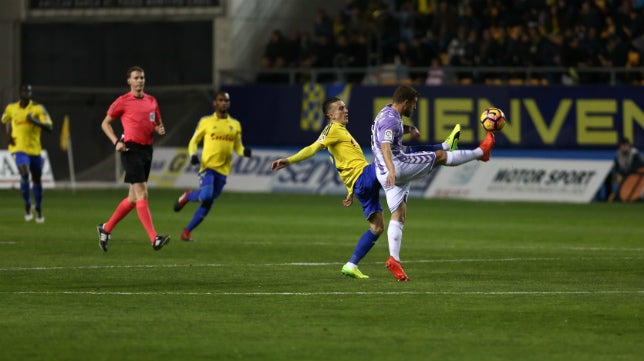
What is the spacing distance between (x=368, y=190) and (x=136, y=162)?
4.16m

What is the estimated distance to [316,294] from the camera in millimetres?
13281

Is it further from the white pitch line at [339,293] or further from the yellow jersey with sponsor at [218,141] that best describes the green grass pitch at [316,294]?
the yellow jersey with sponsor at [218,141]

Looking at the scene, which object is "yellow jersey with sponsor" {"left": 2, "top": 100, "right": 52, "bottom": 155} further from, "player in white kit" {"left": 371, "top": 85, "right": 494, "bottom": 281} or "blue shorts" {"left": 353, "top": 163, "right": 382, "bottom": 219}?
"player in white kit" {"left": 371, "top": 85, "right": 494, "bottom": 281}

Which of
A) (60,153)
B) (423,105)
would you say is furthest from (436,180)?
(60,153)

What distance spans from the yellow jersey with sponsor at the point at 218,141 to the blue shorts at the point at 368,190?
659 cm

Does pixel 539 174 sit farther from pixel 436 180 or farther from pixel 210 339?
pixel 210 339

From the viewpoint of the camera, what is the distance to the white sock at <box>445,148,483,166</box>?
13.9 metres

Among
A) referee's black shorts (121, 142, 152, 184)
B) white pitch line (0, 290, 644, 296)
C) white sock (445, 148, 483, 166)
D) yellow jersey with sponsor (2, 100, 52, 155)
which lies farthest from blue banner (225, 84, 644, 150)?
white pitch line (0, 290, 644, 296)

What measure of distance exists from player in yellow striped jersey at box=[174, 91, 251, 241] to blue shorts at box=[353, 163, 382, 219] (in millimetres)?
6123

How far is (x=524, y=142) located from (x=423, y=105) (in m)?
2.85

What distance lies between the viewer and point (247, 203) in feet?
106

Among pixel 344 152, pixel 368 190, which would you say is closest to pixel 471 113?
Answer: pixel 344 152

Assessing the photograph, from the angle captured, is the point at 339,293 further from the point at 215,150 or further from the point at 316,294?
the point at 215,150

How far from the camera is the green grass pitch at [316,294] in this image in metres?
9.95
